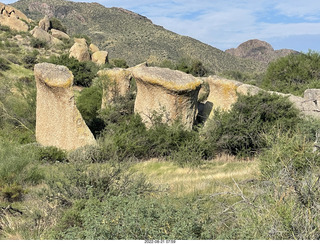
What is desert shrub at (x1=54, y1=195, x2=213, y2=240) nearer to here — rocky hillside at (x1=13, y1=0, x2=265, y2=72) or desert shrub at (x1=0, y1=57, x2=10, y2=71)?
desert shrub at (x1=0, y1=57, x2=10, y2=71)

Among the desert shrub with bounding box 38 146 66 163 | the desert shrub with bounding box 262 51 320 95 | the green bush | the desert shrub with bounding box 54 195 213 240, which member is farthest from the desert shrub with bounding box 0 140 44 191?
the desert shrub with bounding box 262 51 320 95

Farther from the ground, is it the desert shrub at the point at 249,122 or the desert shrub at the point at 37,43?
the desert shrub at the point at 37,43

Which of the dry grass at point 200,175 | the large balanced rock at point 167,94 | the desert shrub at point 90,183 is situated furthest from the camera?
the large balanced rock at point 167,94

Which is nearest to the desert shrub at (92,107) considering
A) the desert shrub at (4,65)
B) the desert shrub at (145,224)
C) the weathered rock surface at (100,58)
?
the desert shrub at (145,224)

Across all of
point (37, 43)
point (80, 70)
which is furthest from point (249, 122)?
point (37, 43)

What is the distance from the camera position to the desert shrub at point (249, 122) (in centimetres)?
1177

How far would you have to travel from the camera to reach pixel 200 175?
9359 mm

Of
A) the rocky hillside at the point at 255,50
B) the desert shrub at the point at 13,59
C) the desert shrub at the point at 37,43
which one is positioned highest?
the rocky hillside at the point at 255,50

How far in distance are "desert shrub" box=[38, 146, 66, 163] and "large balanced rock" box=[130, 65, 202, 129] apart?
10.6 feet

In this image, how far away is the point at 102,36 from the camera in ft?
224

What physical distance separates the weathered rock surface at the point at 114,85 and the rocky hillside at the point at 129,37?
32126 mm

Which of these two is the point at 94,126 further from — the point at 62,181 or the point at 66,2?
the point at 66,2

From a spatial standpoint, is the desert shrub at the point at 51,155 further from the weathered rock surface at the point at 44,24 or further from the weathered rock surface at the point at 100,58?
the weathered rock surface at the point at 44,24

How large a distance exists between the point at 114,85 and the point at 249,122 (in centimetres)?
588
